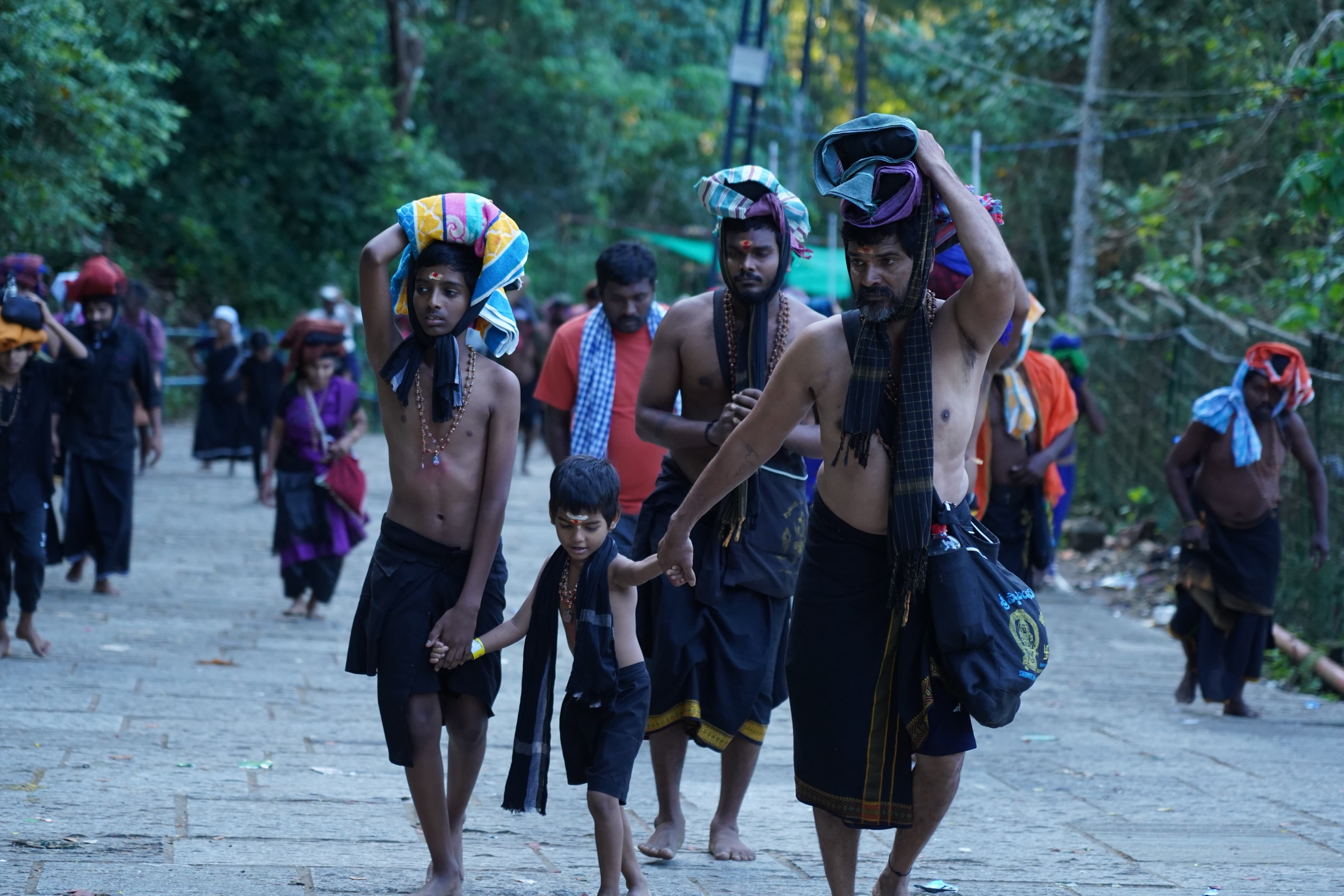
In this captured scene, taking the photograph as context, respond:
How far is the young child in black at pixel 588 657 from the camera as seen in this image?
154 inches

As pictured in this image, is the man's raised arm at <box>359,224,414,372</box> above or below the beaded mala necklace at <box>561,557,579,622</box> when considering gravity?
above

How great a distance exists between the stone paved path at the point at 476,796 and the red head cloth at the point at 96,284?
1.85 m

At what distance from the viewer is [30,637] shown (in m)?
7.29

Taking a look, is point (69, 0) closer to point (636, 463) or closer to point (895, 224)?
point (636, 463)

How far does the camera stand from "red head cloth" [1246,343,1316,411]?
7.65m

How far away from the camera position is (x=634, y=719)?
3957 millimetres

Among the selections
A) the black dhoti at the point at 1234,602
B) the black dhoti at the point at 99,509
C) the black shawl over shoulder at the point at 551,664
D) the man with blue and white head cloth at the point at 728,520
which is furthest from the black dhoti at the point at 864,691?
the black dhoti at the point at 99,509

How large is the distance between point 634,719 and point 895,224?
1.46 m

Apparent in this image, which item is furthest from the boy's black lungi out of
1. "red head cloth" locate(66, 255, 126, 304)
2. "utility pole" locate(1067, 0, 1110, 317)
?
"utility pole" locate(1067, 0, 1110, 317)

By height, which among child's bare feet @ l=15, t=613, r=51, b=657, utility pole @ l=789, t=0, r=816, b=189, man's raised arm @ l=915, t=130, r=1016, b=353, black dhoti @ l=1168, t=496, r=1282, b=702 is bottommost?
child's bare feet @ l=15, t=613, r=51, b=657

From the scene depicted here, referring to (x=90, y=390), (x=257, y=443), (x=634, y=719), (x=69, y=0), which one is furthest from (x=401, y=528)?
(x=257, y=443)

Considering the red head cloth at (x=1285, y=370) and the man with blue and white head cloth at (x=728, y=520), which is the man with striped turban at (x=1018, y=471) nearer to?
the red head cloth at (x=1285, y=370)

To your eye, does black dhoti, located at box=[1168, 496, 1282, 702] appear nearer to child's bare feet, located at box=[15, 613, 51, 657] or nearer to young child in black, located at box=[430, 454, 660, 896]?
Result: young child in black, located at box=[430, 454, 660, 896]

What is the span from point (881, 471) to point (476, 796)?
241cm
